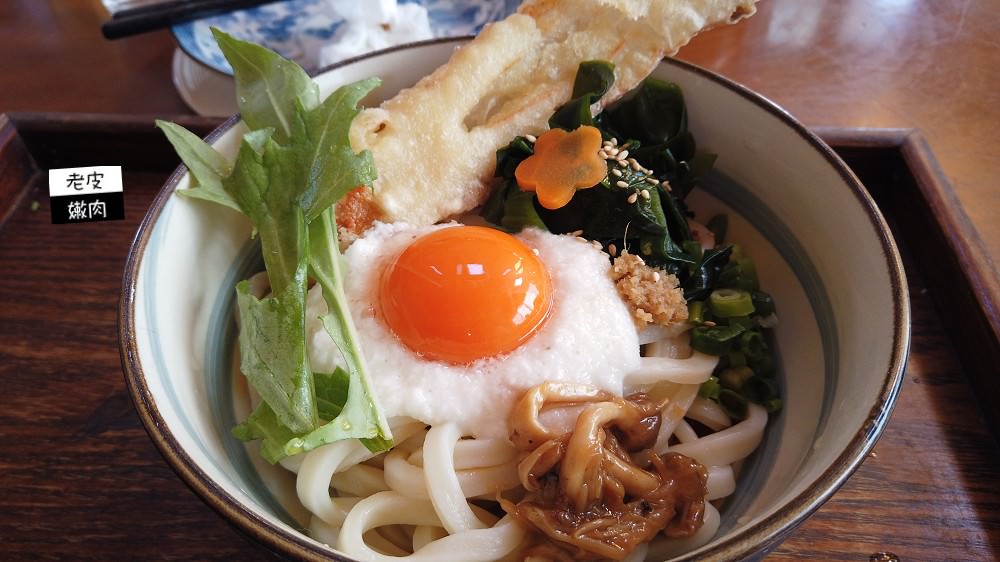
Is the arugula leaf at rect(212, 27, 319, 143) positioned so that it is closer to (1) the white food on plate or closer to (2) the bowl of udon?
(2) the bowl of udon

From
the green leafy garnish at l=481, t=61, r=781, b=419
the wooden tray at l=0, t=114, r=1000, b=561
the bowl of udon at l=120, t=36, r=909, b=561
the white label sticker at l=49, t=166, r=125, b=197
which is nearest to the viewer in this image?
the bowl of udon at l=120, t=36, r=909, b=561

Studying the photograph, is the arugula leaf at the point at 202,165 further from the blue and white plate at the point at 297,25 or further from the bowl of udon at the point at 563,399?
the blue and white plate at the point at 297,25

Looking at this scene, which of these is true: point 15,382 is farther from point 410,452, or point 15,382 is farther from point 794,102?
point 794,102

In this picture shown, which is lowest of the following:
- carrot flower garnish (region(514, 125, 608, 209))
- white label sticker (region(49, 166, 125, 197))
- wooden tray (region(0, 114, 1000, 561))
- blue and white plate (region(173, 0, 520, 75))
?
wooden tray (region(0, 114, 1000, 561))

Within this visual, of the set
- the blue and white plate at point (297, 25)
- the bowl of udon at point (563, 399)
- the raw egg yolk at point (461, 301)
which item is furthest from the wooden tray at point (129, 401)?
the blue and white plate at point (297, 25)

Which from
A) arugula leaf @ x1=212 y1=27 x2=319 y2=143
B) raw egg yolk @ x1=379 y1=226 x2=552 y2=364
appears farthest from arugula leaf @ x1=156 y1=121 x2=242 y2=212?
raw egg yolk @ x1=379 y1=226 x2=552 y2=364

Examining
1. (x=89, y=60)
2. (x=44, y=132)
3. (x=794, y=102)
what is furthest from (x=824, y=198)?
(x=89, y=60)

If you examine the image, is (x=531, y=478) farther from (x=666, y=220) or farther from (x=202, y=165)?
(x=202, y=165)
